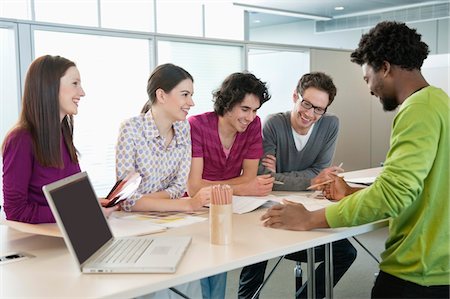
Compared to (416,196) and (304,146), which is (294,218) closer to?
(416,196)

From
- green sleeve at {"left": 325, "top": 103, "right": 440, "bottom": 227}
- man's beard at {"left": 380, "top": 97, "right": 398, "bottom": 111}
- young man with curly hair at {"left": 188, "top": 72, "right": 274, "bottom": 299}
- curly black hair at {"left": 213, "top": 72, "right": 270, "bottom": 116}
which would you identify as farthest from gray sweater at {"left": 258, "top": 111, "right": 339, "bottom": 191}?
green sleeve at {"left": 325, "top": 103, "right": 440, "bottom": 227}

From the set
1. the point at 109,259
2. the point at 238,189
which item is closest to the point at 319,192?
the point at 238,189

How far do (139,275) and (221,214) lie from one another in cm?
37

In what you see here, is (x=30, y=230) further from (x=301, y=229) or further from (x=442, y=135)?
(x=442, y=135)

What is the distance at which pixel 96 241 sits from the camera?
148 centimetres

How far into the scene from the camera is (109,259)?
4.66 ft

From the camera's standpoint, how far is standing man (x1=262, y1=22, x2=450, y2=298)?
5.06ft

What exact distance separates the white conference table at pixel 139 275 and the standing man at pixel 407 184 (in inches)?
5.4

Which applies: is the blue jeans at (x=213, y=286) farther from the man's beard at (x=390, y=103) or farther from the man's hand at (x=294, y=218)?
the man's beard at (x=390, y=103)

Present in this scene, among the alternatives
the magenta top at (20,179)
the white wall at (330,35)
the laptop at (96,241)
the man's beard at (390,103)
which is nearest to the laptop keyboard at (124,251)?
the laptop at (96,241)

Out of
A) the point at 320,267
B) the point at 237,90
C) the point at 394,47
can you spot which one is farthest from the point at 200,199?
the point at 320,267

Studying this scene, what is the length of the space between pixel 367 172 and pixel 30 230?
2.14 metres

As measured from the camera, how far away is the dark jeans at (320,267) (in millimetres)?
2760

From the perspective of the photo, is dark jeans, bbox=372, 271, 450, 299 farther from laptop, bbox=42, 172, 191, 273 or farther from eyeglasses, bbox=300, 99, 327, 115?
eyeglasses, bbox=300, 99, 327, 115
